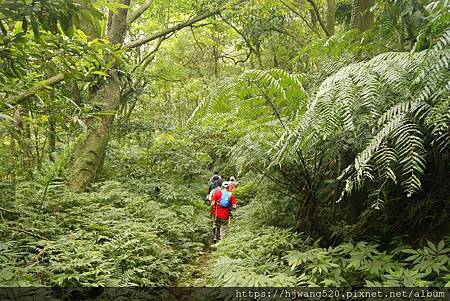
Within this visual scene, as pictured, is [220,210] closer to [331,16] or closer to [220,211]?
[220,211]

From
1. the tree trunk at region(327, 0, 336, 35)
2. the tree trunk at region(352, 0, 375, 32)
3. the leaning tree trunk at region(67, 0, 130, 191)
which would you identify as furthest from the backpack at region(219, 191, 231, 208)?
the tree trunk at region(327, 0, 336, 35)

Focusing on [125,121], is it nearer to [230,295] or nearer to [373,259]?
[230,295]

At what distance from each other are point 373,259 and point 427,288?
1.81 ft

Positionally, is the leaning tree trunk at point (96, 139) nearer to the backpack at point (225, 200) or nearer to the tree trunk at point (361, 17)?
the backpack at point (225, 200)

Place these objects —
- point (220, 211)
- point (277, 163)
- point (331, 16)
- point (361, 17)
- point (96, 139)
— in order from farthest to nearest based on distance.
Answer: point (331, 16)
point (96, 139)
point (220, 211)
point (361, 17)
point (277, 163)

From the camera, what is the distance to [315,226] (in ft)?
13.9

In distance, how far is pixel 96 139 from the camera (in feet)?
23.6

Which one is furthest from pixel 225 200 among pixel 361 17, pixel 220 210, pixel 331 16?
pixel 331 16

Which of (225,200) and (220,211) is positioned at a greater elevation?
(225,200)

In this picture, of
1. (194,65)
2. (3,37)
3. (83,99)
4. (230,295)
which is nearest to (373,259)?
(230,295)

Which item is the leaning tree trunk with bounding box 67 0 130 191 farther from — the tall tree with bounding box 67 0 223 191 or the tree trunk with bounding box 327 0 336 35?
the tree trunk with bounding box 327 0 336 35

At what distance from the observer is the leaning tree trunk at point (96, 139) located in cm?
666

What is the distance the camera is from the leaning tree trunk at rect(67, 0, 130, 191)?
666cm

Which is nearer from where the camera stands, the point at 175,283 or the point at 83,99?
the point at 175,283
